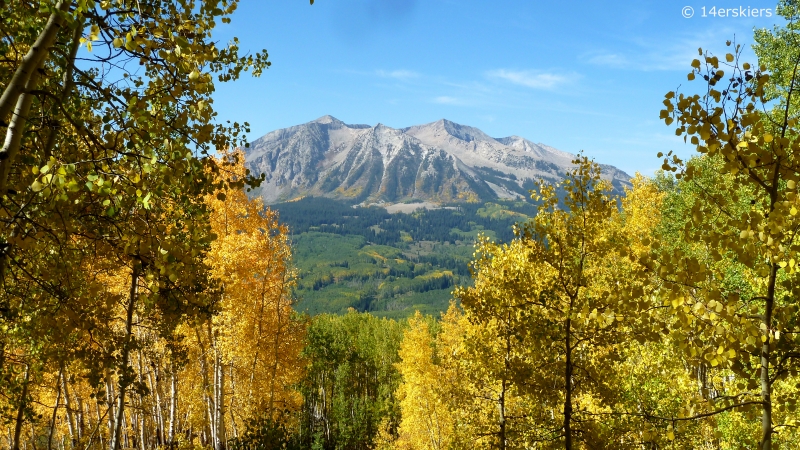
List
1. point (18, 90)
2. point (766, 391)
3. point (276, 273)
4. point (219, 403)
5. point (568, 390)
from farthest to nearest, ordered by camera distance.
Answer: point (276, 273), point (219, 403), point (568, 390), point (766, 391), point (18, 90)

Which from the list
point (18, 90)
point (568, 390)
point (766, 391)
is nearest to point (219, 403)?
point (568, 390)

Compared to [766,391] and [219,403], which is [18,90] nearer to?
[766,391]

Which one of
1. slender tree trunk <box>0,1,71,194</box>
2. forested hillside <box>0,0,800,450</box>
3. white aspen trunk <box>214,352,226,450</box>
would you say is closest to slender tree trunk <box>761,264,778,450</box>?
forested hillside <box>0,0,800,450</box>

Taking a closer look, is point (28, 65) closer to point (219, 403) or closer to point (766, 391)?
point (766, 391)

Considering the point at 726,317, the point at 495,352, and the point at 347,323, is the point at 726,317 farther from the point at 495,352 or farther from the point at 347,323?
the point at 347,323

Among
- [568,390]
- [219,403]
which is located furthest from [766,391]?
[219,403]

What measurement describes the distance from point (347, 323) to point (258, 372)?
172 ft

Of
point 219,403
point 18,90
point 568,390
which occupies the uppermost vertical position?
point 18,90

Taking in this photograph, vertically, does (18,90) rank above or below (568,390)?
above

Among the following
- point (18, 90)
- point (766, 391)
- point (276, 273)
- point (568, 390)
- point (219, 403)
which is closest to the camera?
point (18, 90)

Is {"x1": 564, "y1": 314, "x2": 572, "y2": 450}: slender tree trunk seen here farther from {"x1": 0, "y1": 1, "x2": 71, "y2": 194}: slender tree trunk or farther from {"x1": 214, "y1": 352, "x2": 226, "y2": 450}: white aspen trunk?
{"x1": 214, "y1": 352, "x2": 226, "y2": 450}: white aspen trunk

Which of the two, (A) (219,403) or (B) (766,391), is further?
(A) (219,403)

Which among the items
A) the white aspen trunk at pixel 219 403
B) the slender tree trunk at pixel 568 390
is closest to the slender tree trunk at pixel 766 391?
the slender tree trunk at pixel 568 390

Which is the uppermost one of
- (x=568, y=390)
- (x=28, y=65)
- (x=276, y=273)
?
(x=28, y=65)
